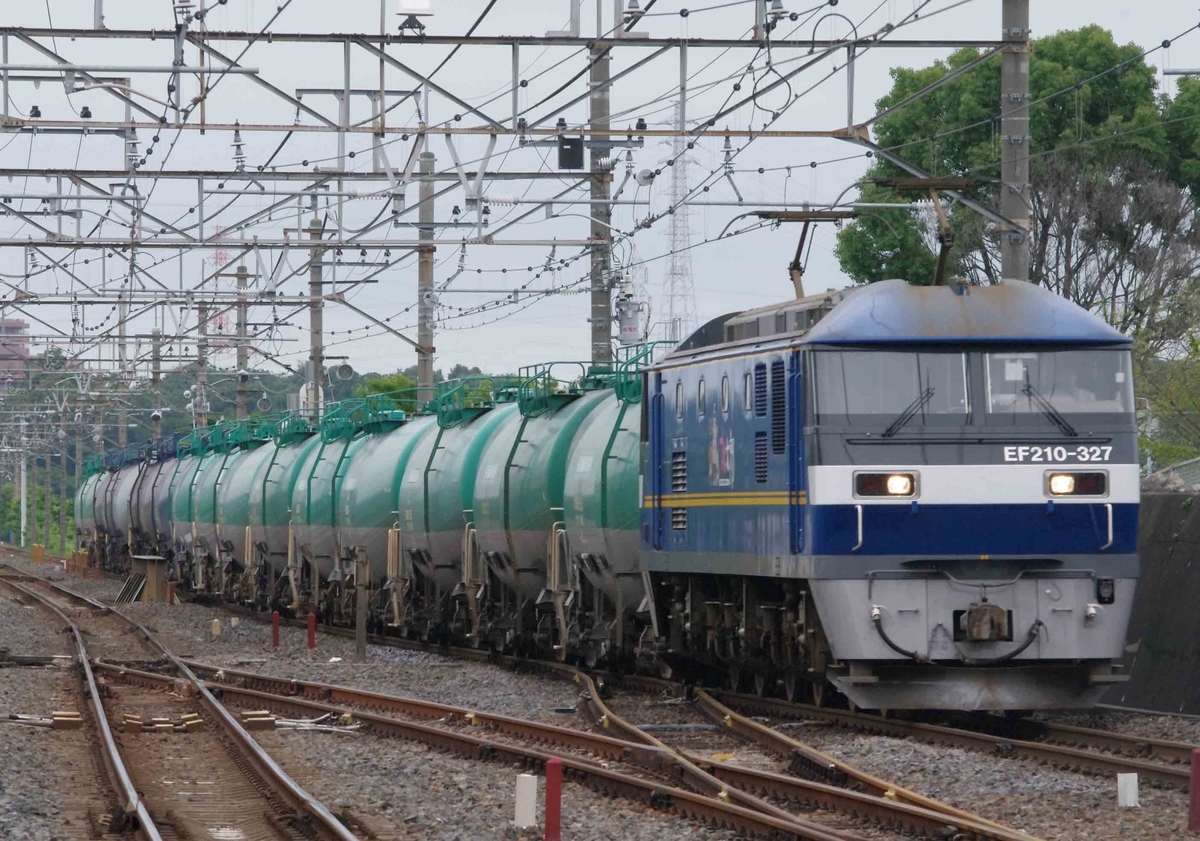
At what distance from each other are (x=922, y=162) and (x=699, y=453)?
31590 mm

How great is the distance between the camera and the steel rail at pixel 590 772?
10.4 metres

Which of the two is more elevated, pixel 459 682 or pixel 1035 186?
pixel 1035 186

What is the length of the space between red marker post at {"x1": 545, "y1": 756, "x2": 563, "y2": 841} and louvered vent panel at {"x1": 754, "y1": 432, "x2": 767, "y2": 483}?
511cm

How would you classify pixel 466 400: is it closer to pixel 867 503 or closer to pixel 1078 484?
pixel 867 503

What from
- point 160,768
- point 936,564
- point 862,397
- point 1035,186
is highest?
point 1035,186

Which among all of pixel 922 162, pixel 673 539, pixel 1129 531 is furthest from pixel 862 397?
pixel 922 162

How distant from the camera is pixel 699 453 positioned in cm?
1703

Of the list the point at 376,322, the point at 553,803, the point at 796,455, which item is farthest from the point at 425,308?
the point at 553,803

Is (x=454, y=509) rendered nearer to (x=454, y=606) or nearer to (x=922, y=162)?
(x=454, y=606)

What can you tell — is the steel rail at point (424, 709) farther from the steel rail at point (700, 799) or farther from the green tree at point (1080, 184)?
the green tree at point (1080, 184)

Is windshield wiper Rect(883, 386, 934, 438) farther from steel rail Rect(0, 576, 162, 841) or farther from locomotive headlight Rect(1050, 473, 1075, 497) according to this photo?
steel rail Rect(0, 576, 162, 841)

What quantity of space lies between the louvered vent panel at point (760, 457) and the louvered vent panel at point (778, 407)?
0.19 m

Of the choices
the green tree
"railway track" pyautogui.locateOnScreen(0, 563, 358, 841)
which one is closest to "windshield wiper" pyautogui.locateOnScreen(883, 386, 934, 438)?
"railway track" pyautogui.locateOnScreen(0, 563, 358, 841)

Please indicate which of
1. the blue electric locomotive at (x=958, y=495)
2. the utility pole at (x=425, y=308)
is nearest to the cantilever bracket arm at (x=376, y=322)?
the utility pole at (x=425, y=308)
